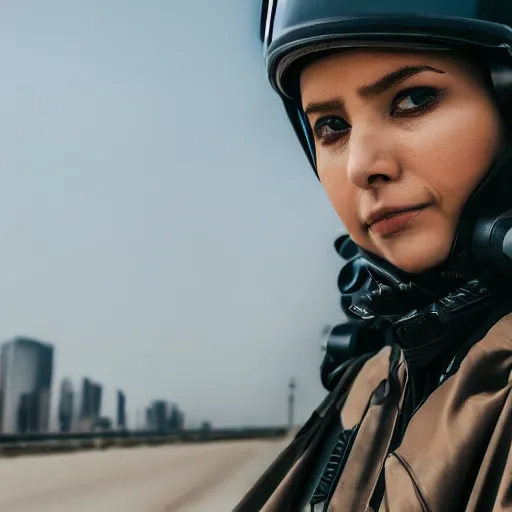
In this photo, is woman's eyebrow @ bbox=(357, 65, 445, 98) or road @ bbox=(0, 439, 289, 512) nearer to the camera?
woman's eyebrow @ bbox=(357, 65, 445, 98)

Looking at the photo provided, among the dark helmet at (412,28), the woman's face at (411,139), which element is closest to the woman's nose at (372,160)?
the woman's face at (411,139)

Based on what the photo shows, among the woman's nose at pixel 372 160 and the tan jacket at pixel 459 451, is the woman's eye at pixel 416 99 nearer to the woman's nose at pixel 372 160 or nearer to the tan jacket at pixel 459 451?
the woman's nose at pixel 372 160

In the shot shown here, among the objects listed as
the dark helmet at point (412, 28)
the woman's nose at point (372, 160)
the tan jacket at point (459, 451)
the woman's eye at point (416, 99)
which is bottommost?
the tan jacket at point (459, 451)

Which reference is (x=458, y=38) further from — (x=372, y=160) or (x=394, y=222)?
(x=394, y=222)

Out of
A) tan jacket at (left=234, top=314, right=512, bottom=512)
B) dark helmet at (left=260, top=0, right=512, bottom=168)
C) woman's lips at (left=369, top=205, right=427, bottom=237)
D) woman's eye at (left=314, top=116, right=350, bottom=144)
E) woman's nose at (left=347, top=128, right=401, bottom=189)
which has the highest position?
dark helmet at (left=260, top=0, right=512, bottom=168)

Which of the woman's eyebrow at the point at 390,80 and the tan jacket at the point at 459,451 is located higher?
the woman's eyebrow at the point at 390,80

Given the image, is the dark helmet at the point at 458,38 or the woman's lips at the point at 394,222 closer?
the dark helmet at the point at 458,38

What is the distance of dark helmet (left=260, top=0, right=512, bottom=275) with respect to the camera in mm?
1631

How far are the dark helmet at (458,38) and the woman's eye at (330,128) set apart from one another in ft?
0.60

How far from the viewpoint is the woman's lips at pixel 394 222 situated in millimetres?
1766

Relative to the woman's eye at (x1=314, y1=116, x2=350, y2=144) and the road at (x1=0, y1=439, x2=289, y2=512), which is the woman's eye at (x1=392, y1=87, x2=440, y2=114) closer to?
the woman's eye at (x1=314, y1=116, x2=350, y2=144)

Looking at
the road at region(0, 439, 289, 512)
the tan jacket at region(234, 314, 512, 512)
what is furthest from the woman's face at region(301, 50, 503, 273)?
the road at region(0, 439, 289, 512)

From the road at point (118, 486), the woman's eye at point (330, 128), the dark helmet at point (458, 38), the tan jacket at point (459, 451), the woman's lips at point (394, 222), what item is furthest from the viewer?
the road at point (118, 486)

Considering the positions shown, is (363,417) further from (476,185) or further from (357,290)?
(476,185)
